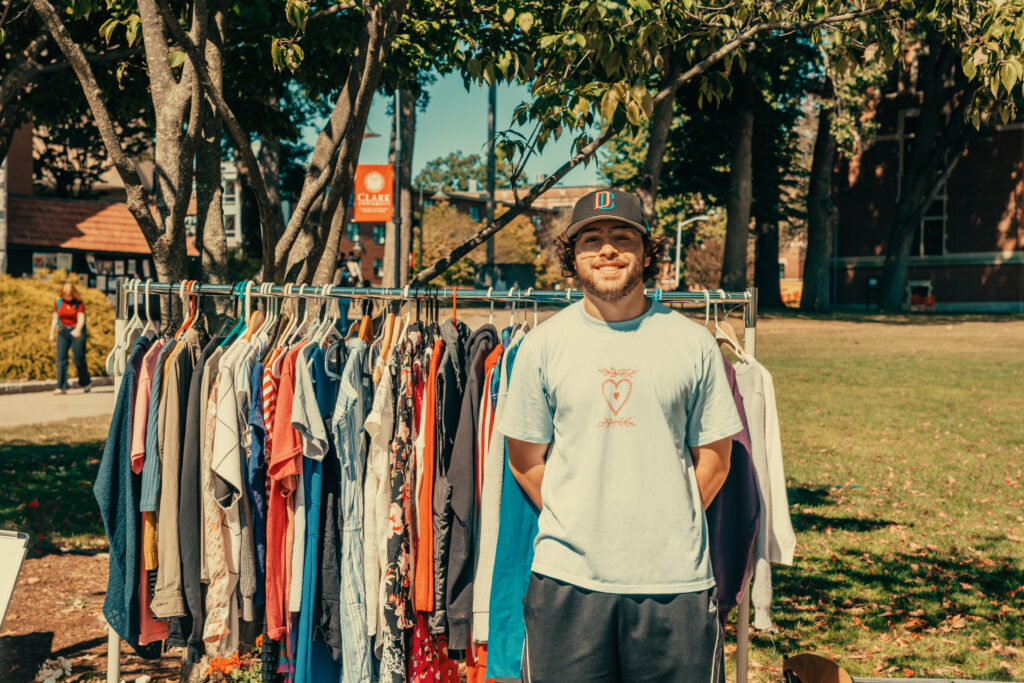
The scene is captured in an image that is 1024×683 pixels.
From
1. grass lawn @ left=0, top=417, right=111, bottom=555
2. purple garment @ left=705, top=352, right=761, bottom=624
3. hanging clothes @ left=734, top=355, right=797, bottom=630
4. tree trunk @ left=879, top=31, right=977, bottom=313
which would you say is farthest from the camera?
tree trunk @ left=879, top=31, right=977, bottom=313

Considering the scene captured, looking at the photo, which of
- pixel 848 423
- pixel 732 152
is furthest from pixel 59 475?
pixel 732 152

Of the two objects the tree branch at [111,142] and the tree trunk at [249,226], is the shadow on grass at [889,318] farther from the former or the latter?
the tree branch at [111,142]

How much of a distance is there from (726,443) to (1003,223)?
51.1 meters

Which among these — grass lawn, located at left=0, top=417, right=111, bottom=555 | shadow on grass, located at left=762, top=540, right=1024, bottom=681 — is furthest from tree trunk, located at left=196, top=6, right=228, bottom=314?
shadow on grass, located at left=762, top=540, right=1024, bottom=681

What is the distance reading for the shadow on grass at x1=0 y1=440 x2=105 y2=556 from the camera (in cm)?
788

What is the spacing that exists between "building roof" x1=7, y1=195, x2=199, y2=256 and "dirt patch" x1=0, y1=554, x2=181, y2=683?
76.6 feet

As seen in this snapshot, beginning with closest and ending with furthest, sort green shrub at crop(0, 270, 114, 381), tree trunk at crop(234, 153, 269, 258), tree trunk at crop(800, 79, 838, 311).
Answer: green shrub at crop(0, 270, 114, 381), tree trunk at crop(234, 153, 269, 258), tree trunk at crop(800, 79, 838, 311)

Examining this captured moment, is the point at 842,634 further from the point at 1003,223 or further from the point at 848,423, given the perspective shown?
the point at 1003,223

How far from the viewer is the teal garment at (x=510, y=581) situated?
361 cm

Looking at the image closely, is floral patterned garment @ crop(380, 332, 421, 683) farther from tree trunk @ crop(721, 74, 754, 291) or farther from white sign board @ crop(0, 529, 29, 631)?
tree trunk @ crop(721, 74, 754, 291)

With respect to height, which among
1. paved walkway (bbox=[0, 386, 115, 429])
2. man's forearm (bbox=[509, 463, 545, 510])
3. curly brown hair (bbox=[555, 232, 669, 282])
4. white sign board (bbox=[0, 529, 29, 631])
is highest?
curly brown hair (bbox=[555, 232, 669, 282])

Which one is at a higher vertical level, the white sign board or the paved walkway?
the white sign board

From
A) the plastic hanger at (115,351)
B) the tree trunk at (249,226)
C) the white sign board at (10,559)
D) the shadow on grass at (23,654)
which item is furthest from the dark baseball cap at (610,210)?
the tree trunk at (249,226)

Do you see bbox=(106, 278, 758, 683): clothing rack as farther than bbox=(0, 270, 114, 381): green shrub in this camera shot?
No
